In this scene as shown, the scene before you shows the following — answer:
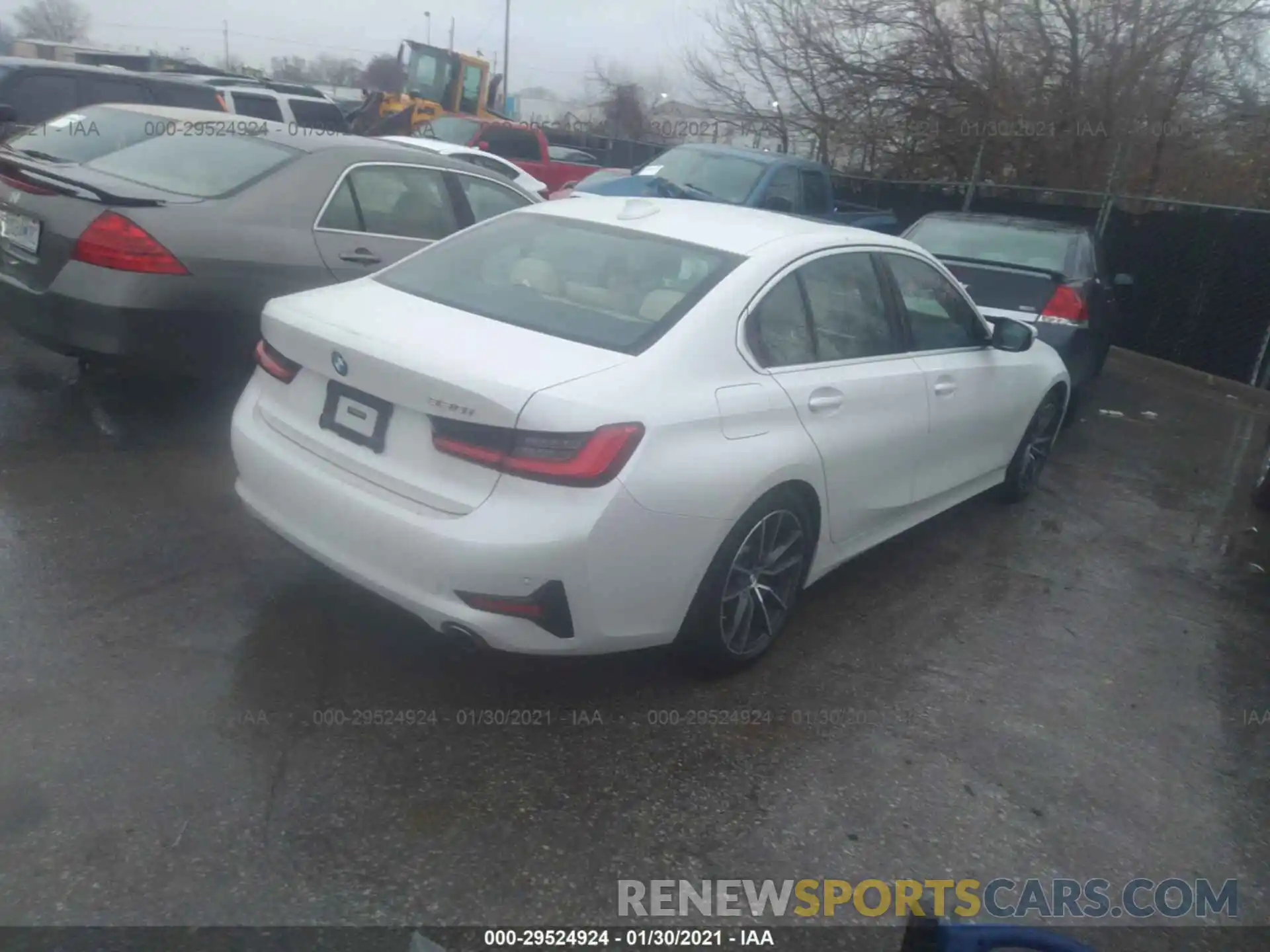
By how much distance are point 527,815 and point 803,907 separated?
30.6 inches

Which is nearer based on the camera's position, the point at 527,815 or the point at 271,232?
the point at 527,815

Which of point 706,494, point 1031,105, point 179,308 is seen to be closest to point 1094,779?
point 706,494

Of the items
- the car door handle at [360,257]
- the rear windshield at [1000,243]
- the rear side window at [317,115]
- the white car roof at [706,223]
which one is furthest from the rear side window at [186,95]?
the white car roof at [706,223]

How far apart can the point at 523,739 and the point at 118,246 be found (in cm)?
312

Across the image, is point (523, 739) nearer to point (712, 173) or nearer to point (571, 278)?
point (571, 278)

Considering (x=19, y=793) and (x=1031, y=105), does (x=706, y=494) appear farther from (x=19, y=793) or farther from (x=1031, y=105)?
(x=1031, y=105)

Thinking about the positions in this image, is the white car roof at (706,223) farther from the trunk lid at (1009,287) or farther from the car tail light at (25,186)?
the trunk lid at (1009,287)

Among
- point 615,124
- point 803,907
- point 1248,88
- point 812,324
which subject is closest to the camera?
point 803,907

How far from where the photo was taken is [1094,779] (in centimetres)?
353

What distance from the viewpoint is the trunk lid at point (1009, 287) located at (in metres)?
7.79

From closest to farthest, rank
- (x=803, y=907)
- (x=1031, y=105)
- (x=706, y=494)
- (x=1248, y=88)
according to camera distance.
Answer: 1. (x=803, y=907)
2. (x=706, y=494)
3. (x=1248, y=88)
4. (x=1031, y=105)

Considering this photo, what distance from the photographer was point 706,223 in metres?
4.19

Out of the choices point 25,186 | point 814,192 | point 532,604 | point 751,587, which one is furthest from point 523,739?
point 814,192

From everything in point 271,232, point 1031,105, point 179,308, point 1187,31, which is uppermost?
point 1187,31
